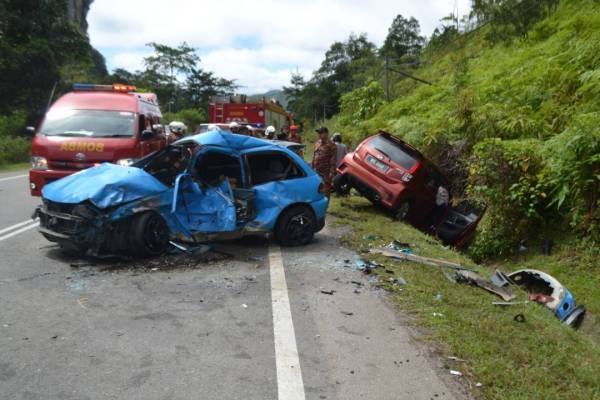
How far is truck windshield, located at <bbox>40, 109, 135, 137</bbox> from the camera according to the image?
9523mm

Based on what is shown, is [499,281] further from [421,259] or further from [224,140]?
[224,140]

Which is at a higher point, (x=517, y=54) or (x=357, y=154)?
(x=517, y=54)

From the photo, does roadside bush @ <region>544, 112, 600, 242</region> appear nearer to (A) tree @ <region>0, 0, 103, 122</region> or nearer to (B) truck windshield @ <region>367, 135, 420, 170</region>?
(B) truck windshield @ <region>367, 135, 420, 170</region>

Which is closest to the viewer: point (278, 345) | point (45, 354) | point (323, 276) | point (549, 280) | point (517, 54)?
point (45, 354)

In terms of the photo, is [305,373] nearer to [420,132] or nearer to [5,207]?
[5,207]

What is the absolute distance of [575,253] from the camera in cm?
777

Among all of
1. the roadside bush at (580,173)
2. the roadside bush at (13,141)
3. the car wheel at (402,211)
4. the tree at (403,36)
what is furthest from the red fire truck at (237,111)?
the tree at (403,36)

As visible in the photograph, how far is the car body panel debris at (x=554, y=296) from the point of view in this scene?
6.20 metres

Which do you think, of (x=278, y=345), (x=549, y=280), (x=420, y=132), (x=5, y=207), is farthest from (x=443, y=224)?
(x=5, y=207)

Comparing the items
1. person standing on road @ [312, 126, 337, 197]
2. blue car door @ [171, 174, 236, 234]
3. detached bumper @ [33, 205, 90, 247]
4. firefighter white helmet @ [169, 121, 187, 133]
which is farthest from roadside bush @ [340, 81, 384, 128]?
detached bumper @ [33, 205, 90, 247]

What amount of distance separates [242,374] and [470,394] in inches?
62.0

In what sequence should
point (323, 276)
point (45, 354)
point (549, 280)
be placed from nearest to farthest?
point (45, 354) → point (323, 276) → point (549, 280)

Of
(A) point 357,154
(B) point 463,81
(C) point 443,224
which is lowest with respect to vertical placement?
(C) point 443,224

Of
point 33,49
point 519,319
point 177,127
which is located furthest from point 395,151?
point 33,49
